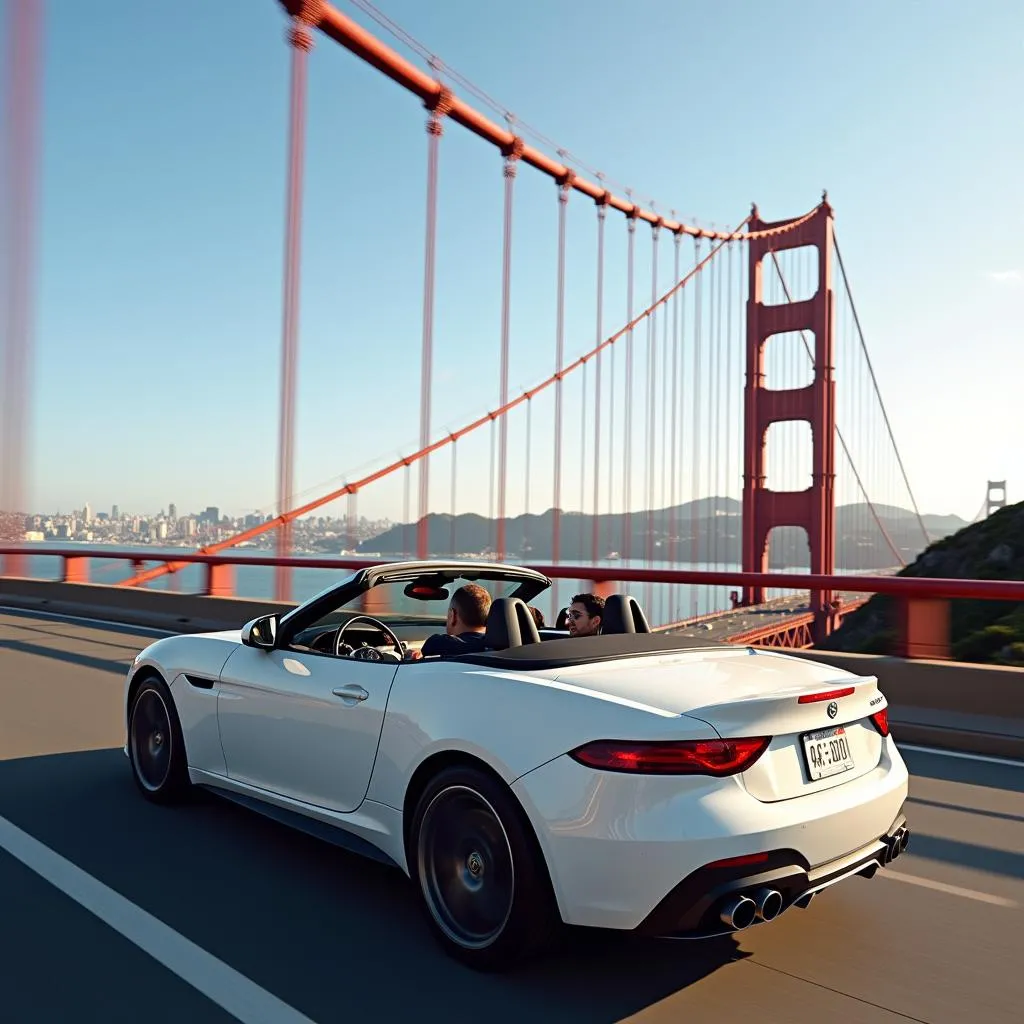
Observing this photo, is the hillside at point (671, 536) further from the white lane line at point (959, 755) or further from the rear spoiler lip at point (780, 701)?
the rear spoiler lip at point (780, 701)

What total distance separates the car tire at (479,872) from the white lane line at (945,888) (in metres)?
1.62

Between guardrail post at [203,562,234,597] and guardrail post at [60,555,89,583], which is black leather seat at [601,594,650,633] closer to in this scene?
guardrail post at [203,562,234,597]

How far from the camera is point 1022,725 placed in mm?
5945

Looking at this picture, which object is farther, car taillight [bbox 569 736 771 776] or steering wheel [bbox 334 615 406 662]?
steering wheel [bbox 334 615 406 662]

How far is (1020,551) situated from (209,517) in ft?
74.1

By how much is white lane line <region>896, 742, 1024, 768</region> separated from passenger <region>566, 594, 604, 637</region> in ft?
8.85

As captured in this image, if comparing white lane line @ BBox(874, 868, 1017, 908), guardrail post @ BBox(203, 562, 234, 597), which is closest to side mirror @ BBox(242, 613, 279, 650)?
white lane line @ BBox(874, 868, 1017, 908)

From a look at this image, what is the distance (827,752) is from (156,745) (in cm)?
309

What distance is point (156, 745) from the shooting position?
4684 mm

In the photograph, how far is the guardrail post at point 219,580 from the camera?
12625 millimetres

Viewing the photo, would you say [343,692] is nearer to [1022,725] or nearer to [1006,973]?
[1006,973]

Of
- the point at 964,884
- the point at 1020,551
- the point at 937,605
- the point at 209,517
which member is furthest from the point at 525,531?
the point at 964,884

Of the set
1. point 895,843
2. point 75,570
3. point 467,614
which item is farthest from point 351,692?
point 75,570

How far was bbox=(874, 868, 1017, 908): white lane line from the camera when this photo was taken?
3521 mm
